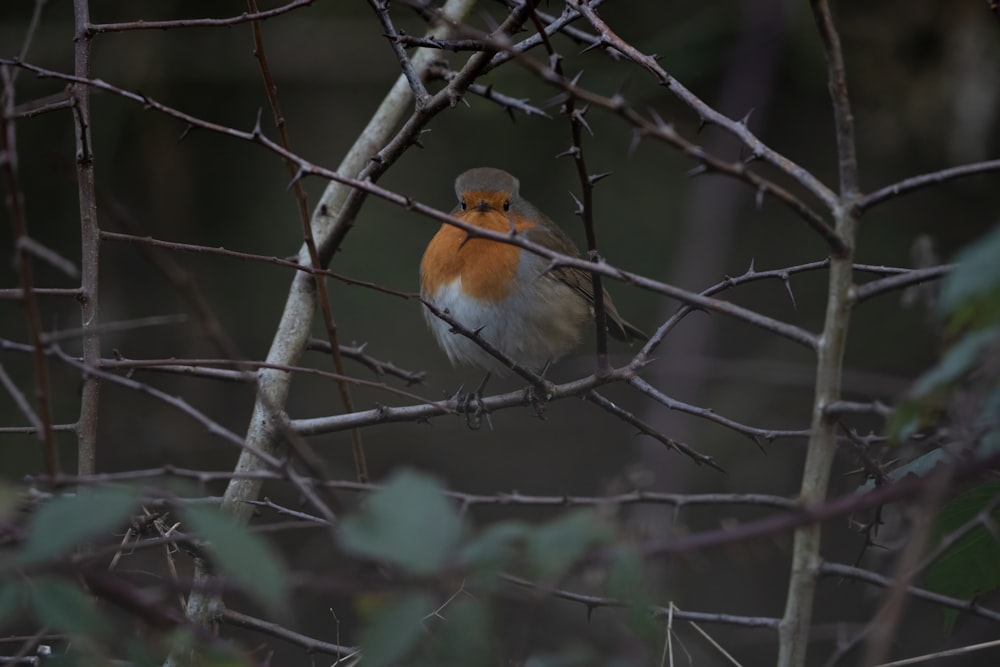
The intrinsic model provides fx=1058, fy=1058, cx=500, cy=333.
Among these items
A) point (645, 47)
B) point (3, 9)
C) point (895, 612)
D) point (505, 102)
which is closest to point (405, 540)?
point (895, 612)

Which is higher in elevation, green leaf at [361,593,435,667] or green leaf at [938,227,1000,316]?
green leaf at [938,227,1000,316]

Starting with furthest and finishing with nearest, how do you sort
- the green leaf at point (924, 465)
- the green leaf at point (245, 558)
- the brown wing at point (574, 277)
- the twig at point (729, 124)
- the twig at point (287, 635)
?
the brown wing at point (574, 277), the twig at point (287, 635), the green leaf at point (924, 465), the twig at point (729, 124), the green leaf at point (245, 558)

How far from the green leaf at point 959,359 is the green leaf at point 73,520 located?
0.74 metres

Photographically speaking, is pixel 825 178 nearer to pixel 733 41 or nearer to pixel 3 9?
pixel 733 41

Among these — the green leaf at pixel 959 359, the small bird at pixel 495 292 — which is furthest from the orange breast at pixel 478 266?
the green leaf at pixel 959 359

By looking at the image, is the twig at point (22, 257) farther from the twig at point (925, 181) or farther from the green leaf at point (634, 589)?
the twig at point (925, 181)

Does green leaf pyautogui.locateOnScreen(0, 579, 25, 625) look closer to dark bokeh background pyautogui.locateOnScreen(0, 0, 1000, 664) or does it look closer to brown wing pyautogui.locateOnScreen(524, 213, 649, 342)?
brown wing pyautogui.locateOnScreen(524, 213, 649, 342)

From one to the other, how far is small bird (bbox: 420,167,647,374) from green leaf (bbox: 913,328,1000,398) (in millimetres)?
2488

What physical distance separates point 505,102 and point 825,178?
4427 millimetres

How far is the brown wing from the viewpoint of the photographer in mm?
3879

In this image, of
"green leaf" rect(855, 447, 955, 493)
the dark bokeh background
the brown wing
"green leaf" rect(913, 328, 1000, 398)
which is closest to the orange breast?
the brown wing

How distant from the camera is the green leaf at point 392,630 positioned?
2.87 feet

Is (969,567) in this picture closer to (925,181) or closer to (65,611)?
(925,181)

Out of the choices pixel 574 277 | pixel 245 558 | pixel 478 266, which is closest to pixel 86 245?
pixel 245 558
